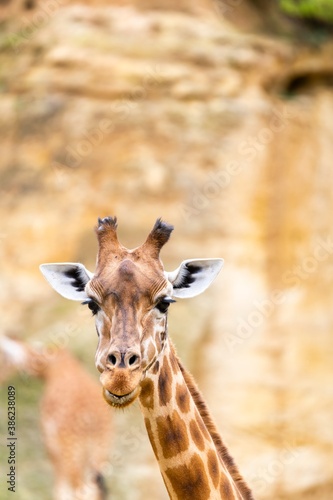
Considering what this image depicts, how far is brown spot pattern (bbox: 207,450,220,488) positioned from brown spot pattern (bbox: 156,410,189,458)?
20 cm

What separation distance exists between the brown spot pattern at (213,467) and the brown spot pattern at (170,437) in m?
0.20

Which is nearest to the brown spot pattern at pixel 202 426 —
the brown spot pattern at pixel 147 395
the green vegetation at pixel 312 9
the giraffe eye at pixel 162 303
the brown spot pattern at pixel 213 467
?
the brown spot pattern at pixel 213 467

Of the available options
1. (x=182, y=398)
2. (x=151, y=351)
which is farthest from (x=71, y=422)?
(x=151, y=351)

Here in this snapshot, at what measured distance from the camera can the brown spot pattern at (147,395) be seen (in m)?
4.94

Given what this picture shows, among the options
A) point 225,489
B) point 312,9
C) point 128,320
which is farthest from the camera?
point 312,9

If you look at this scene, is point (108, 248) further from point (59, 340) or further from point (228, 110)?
point (228, 110)

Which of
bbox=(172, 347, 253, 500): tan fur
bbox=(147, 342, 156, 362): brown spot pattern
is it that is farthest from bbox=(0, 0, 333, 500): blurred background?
bbox=(147, 342, 156, 362): brown spot pattern

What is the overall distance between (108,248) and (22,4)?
10.4 metres

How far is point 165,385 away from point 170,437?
11.2 inches

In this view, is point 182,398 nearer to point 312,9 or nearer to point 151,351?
point 151,351

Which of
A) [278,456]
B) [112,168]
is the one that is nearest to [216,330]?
[278,456]

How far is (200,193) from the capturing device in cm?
1376

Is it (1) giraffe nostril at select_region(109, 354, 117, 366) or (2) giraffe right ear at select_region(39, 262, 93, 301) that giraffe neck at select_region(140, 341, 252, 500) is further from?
(2) giraffe right ear at select_region(39, 262, 93, 301)

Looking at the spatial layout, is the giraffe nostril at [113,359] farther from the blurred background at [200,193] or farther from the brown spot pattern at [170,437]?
the blurred background at [200,193]
